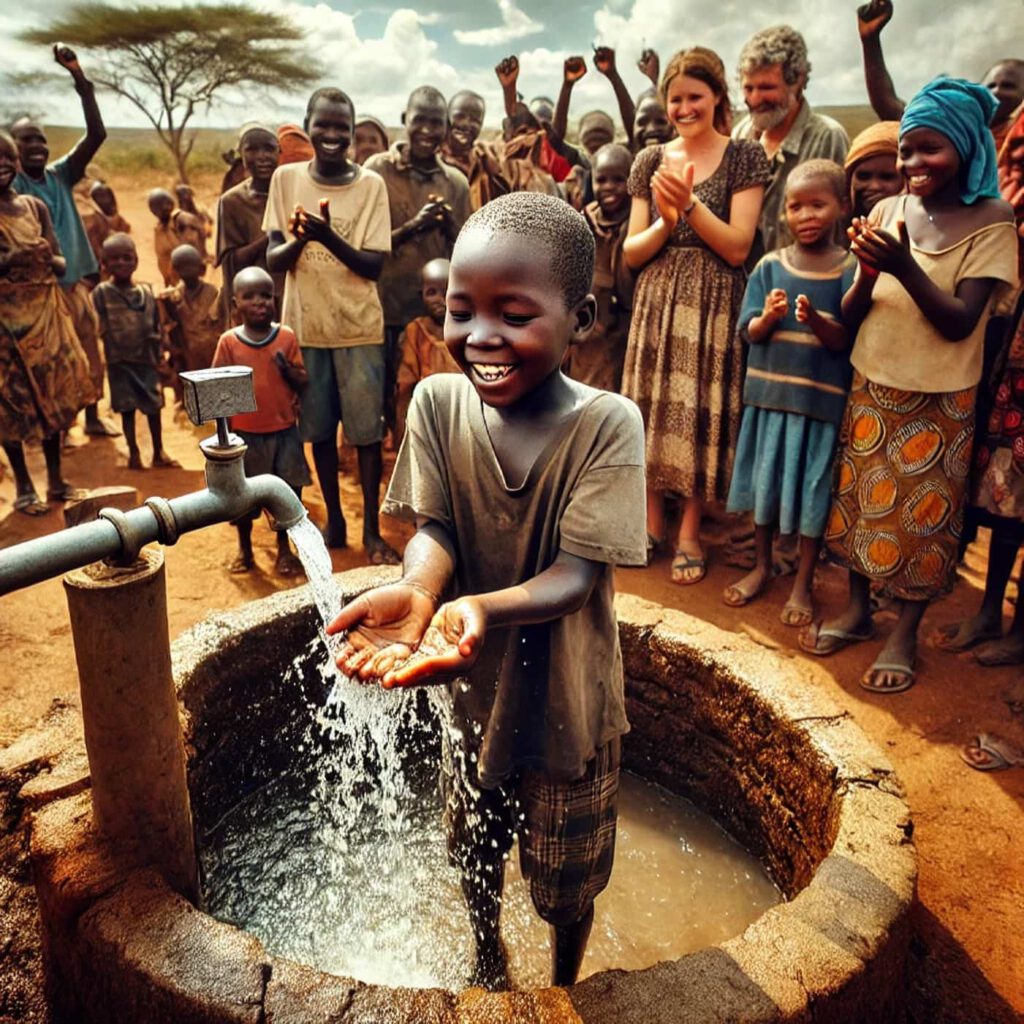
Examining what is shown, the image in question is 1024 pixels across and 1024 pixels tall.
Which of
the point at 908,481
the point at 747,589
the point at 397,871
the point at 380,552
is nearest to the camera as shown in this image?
the point at 397,871

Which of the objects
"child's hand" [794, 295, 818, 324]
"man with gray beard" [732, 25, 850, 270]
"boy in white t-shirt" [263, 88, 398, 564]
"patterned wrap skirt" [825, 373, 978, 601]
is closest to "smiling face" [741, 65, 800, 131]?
"man with gray beard" [732, 25, 850, 270]

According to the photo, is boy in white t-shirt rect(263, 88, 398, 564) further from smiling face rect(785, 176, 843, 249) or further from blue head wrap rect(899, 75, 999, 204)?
blue head wrap rect(899, 75, 999, 204)

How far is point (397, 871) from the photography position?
93.1 inches

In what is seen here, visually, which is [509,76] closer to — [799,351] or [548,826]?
[799,351]

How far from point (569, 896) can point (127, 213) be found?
75.4ft

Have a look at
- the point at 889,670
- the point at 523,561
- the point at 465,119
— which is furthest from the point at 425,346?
the point at 465,119

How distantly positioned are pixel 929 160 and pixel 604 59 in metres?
4.40

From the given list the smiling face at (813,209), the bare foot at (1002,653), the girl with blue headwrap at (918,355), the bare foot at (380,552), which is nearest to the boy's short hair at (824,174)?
the smiling face at (813,209)

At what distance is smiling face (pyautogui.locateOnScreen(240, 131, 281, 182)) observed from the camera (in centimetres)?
A: 504

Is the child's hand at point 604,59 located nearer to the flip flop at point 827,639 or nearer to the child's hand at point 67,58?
the child's hand at point 67,58

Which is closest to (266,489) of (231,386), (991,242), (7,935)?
(231,386)

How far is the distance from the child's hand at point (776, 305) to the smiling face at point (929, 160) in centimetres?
60

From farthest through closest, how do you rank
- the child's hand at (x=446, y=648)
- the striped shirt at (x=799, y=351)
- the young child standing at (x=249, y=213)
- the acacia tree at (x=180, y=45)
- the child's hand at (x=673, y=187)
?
the acacia tree at (x=180, y=45)
the young child standing at (x=249, y=213)
the child's hand at (x=673, y=187)
the striped shirt at (x=799, y=351)
the child's hand at (x=446, y=648)

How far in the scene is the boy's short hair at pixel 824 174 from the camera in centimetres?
297
